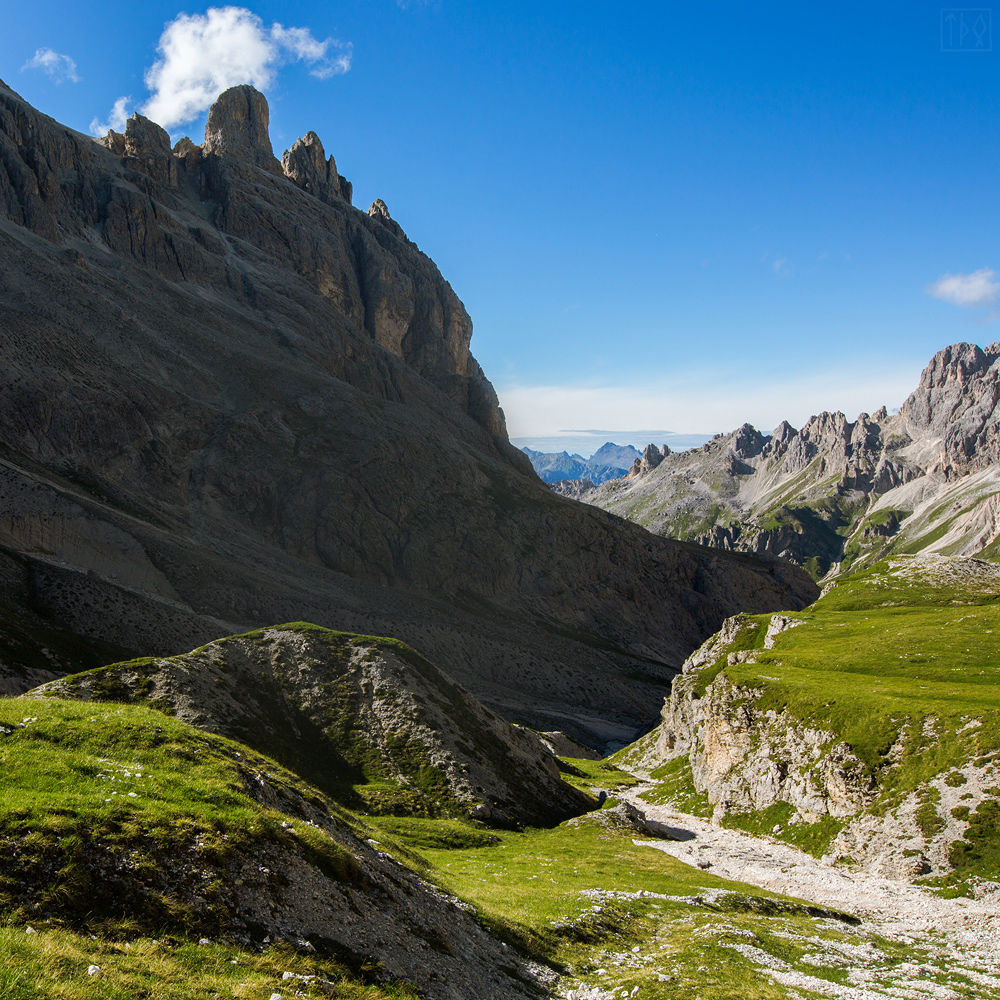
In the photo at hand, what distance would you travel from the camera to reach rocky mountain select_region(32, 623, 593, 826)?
152 feet

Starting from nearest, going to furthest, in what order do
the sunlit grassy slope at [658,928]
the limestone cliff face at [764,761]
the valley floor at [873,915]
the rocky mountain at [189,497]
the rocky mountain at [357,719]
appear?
the sunlit grassy slope at [658,928] → the valley floor at [873,915] → the rocky mountain at [357,719] → the limestone cliff face at [764,761] → the rocky mountain at [189,497]

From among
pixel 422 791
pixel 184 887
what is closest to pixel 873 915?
pixel 422 791

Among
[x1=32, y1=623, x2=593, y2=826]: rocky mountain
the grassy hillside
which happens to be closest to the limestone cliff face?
[x1=32, y1=623, x2=593, y2=826]: rocky mountain

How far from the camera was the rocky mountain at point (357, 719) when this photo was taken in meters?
46.3

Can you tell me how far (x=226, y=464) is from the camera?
176750mm

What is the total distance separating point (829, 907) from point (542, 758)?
92.8ft

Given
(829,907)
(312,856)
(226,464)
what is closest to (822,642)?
(829,907)

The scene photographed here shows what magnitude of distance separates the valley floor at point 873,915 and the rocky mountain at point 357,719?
1122 cm

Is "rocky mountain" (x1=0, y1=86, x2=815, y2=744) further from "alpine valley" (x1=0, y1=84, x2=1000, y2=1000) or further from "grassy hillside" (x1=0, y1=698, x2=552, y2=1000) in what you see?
"grassy hillside" (x1=0, y1=698, x2=552, y2=1000)

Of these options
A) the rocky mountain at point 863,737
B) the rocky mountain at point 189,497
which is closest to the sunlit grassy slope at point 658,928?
the rocky mountain at point 863,737

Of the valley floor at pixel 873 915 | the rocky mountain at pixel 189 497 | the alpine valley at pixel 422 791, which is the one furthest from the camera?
the rocky mountain at pixel 189 497

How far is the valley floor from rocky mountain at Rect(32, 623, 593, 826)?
36.8ft

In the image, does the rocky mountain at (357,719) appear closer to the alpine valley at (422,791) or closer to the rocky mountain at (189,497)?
the alpine valley at (422,791)

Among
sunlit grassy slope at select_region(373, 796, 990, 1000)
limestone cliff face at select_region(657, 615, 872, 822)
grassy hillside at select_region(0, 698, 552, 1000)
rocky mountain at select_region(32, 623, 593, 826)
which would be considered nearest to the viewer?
grassy hillside at select_region(0, 698, 552, 1000)
